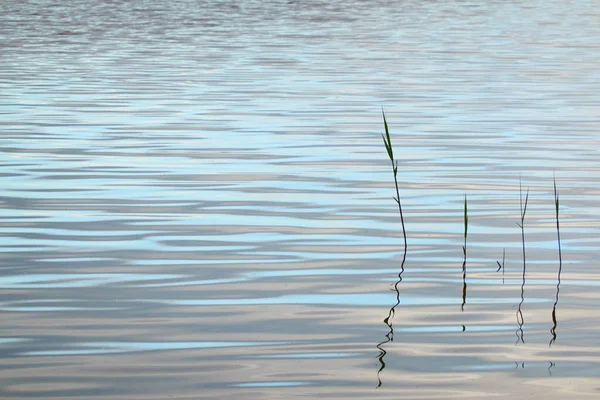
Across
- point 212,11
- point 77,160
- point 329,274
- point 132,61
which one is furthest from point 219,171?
point 212,11

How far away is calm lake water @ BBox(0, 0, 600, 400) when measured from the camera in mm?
5145

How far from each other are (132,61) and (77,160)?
11779 mm

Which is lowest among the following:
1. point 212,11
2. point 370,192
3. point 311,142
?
point 212,11

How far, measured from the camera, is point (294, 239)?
7578 millimetres

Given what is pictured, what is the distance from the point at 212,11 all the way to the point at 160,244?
34586 mm

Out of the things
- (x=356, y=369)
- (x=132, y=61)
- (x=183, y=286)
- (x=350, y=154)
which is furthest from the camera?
(x=132, y=61)

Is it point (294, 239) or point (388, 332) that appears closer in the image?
point (388, 332)

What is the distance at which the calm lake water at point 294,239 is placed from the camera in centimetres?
514

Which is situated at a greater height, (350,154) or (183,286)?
(183,286)

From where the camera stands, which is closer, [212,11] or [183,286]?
[183,286]

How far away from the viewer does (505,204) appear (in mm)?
8719

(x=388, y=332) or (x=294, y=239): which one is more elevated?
(x=388, y=332)

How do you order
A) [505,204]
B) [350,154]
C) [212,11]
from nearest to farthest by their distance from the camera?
[505,204] < [350,154] < [212,11]

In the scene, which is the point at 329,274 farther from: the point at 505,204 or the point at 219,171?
the point at 219,171
